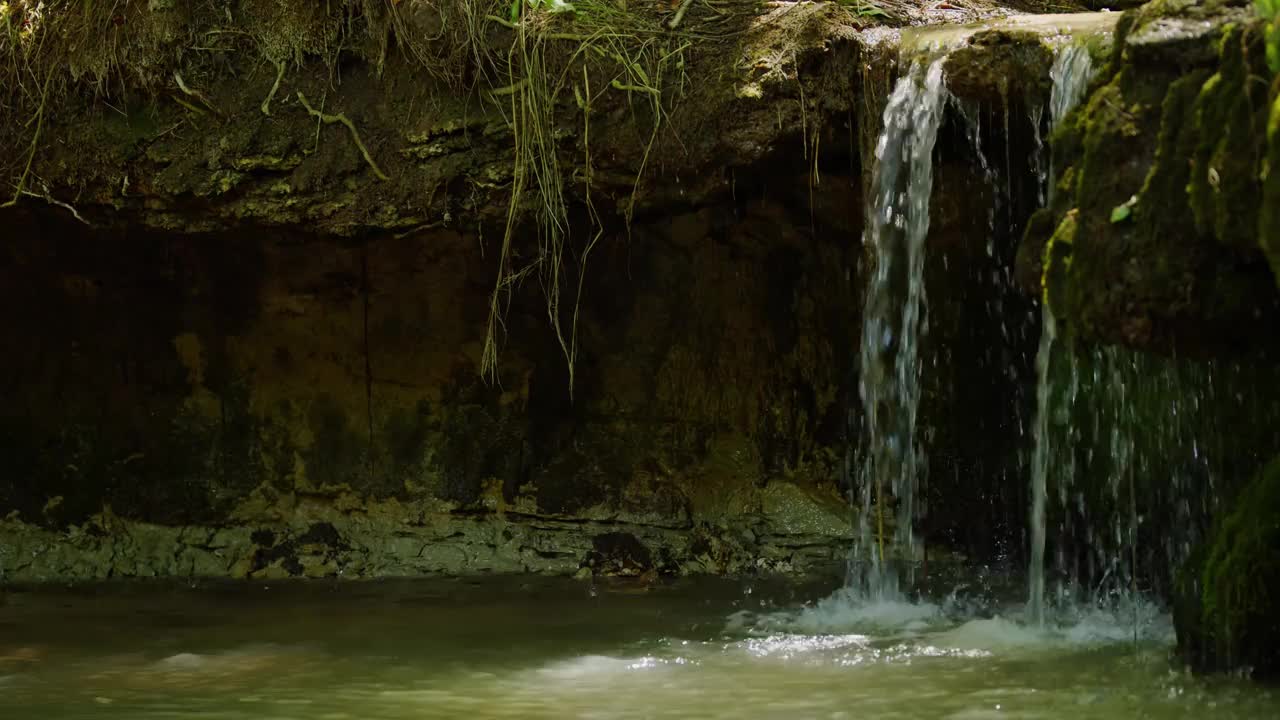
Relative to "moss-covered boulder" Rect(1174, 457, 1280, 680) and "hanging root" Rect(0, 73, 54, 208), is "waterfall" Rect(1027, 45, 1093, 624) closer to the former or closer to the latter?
"moss-covered boulder" Rect(1174, 457, 1280, 680)

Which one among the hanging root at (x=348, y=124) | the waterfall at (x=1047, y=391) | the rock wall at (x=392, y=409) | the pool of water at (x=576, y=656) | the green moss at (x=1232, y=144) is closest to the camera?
the green moss at (x=1232, y=144)

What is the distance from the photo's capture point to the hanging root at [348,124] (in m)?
6.08

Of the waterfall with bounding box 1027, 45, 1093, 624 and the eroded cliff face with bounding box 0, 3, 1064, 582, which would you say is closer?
the waterfall with bounding box 1027, 45, 1093, 624

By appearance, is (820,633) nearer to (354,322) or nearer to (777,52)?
(777,52)

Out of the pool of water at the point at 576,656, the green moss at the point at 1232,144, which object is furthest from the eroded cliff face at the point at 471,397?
the green moss at the point at 1232,144

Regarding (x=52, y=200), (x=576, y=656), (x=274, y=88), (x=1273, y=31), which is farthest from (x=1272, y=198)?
(x=52, y=200)

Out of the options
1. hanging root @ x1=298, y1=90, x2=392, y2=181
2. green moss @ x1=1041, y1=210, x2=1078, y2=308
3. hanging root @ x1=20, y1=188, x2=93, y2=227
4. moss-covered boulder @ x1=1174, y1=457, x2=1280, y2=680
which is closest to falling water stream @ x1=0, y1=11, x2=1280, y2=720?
moss-covered boulder @ x1=1174, y1=457, x2=1280, y2=680

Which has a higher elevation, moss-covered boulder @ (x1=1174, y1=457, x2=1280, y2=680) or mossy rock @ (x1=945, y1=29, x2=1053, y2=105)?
mossy rock @ (x1=945, y1=29, x2=1053, y2=105)

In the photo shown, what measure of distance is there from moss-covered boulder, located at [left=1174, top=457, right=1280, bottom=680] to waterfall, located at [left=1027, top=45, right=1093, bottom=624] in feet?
2.85

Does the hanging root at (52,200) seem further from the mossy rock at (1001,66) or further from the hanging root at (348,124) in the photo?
the mossy rock at (1001,66)

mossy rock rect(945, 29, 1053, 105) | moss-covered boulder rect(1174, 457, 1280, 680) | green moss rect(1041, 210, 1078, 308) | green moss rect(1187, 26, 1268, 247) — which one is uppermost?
mossy rock rect(945, 29, 1053, 105)

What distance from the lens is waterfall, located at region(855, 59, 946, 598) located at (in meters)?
5.60

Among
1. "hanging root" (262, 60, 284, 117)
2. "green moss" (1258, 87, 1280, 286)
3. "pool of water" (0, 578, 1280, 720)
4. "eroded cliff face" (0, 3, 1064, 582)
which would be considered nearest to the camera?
"green moss" (1258, 87, 1280, 286)

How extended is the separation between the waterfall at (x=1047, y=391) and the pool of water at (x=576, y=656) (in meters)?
0.34
